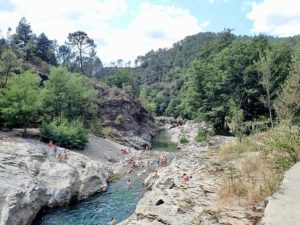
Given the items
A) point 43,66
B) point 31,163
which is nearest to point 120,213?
point 31,163

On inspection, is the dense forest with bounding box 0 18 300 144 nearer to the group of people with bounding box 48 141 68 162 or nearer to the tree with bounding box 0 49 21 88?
the tree with bounding box 0 49 21 88

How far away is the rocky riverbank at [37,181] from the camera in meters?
24.3

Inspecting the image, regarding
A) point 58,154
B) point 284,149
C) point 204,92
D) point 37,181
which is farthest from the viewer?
point 204,92

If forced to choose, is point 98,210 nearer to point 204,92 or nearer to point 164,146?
point 204,92

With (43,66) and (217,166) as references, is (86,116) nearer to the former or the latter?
(43,66)

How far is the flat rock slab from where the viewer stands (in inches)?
338

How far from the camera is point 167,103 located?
5782 inches

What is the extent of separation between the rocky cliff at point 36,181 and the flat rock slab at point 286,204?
18034 mm

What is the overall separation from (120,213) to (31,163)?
9954 mm

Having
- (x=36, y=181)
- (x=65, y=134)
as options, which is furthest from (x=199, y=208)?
(x=65, y=134)

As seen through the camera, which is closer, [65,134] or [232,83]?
[65,134]

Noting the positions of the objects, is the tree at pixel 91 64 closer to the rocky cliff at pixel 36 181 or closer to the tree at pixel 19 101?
the tree at pixel 19 101

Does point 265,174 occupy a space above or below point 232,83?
below

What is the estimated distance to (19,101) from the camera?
47844mm
